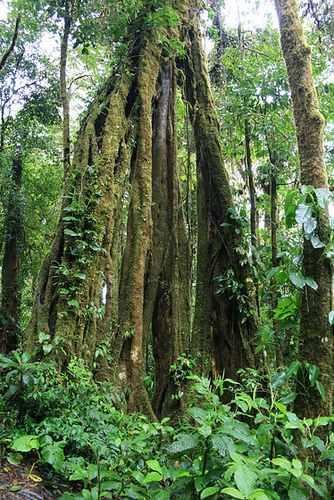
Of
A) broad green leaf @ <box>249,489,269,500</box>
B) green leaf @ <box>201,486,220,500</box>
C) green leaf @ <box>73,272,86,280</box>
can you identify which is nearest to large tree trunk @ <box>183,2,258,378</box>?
green leaf @ <box>73,272,86,280</box>

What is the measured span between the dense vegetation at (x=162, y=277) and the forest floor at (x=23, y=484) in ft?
0.18

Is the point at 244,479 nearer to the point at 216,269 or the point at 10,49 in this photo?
the point at 216,269

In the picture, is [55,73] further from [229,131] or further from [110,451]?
[110,451]

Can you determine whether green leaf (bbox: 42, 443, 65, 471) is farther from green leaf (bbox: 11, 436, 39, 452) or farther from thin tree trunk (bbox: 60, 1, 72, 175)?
thin tree trunk (bbox: 60, 1, 72, 175)

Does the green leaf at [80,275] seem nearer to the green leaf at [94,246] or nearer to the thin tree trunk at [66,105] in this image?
the green leaf at [94,246]

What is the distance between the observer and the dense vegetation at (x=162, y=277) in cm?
188

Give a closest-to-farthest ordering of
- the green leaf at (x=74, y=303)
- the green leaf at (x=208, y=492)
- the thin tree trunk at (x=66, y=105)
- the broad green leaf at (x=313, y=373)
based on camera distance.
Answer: the green leaf at (x=208, y=492) < the broad green leaf at (x=313, y=373) < the green leaf at (x=74, y=303) < the thin tree trunk at (x=66, y=105)

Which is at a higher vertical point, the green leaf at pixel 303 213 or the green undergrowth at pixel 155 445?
the green leaf at pixel 303 213

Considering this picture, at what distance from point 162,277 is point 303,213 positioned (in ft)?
11.4

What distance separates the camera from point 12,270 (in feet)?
27.8

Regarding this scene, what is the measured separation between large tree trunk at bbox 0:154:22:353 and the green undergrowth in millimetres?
5682

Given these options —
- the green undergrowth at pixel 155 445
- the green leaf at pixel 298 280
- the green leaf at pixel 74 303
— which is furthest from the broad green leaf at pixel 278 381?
the green leaf at pixel 74 303

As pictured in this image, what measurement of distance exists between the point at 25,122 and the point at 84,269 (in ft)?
23.1

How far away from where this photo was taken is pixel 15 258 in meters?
8.56
